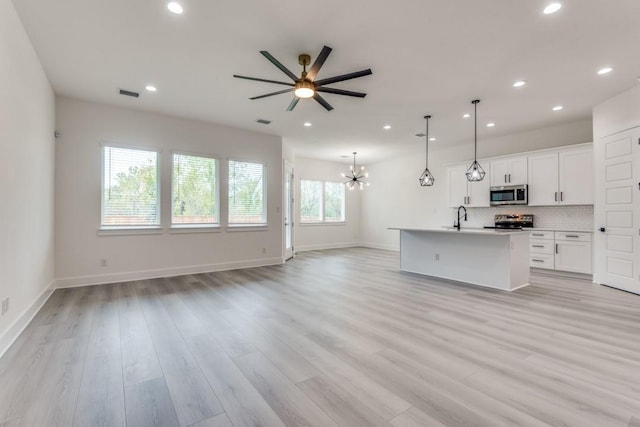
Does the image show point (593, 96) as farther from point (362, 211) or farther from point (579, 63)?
point (362, 211)

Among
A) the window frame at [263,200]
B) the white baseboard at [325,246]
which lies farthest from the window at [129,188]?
the white baseboard at [325,246]

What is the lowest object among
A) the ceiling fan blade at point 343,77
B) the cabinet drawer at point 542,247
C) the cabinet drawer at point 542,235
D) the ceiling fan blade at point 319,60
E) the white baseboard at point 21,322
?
the white baseboard at point 21,322

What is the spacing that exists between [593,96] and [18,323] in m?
7.99

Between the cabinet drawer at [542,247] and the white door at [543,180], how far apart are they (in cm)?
77

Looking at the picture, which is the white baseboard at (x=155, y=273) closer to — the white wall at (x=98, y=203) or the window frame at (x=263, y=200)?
the white wall at (x=98, y=203)

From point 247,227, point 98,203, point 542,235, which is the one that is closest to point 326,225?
point 247,227

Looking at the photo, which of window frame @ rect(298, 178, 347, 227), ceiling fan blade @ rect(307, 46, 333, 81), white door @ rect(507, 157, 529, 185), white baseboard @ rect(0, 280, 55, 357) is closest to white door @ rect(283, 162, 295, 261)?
window frame @ rect(298, 178, 347, 227)

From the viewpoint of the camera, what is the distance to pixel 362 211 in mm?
10742

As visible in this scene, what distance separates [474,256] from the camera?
16.2 ft

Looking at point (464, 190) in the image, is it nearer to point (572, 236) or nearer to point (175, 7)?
point (572, 236)

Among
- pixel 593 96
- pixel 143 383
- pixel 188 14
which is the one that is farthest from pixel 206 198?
pixel 593 96

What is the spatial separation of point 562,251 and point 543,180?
1.46 m

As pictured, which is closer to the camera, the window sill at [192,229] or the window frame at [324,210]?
the window sill at [192,229]

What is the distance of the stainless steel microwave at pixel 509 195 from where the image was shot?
6234 mm
